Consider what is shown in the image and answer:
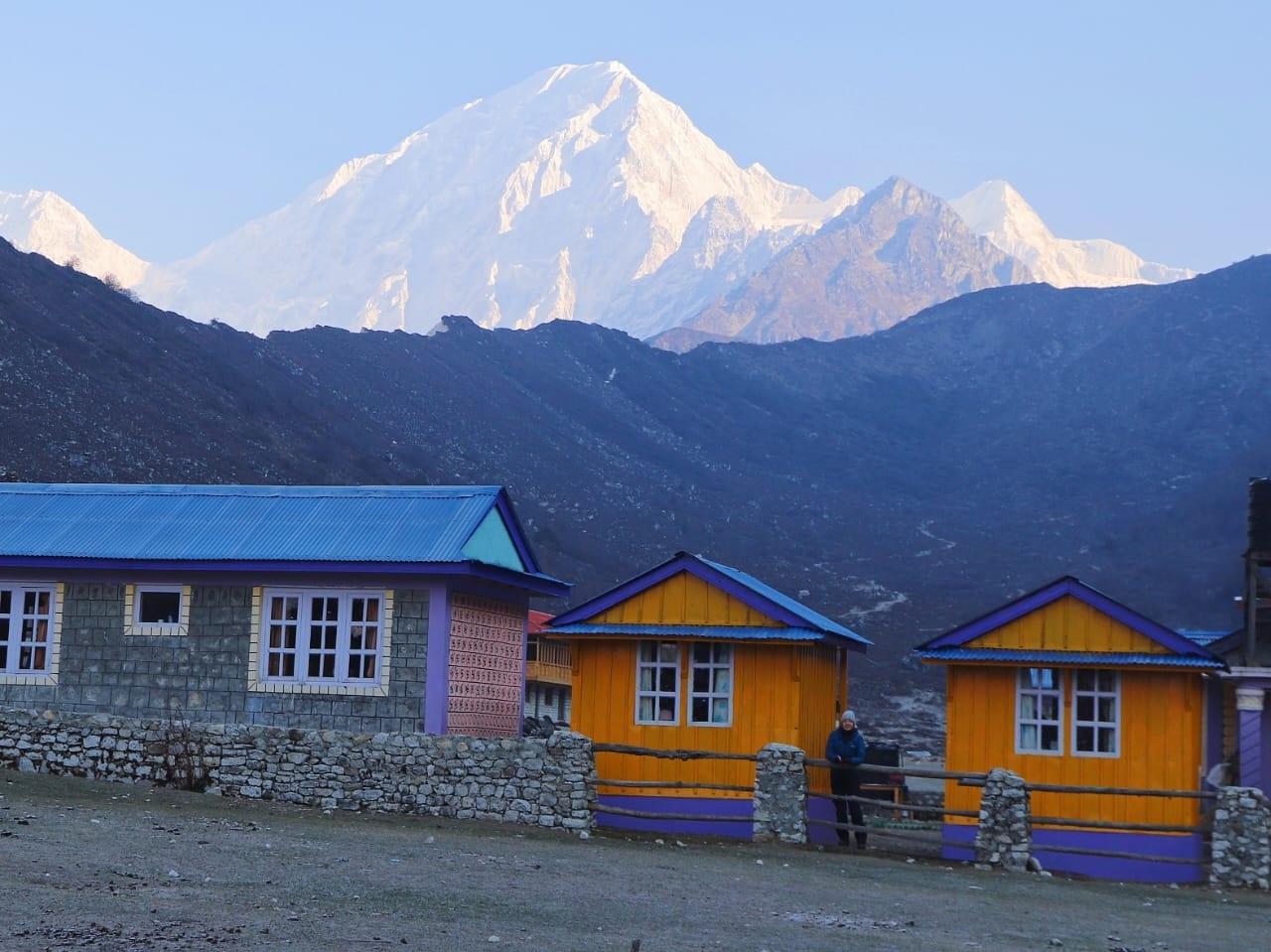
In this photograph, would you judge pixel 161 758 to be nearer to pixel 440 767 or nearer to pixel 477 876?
pixel 440 767

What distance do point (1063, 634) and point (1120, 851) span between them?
2.83m

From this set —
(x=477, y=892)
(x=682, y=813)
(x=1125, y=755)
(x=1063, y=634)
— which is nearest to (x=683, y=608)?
(x=682, y=813)

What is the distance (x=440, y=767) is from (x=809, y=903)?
668 centimetres

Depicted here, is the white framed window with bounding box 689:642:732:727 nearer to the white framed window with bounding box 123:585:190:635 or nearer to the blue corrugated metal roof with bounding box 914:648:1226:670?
the blue corrugated metal roof with bounding box 914:648:1226:670

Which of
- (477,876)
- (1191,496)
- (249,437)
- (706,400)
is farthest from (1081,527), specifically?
(477,876)

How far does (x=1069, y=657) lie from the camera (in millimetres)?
22125

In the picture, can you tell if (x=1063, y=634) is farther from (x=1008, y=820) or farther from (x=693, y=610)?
(x=693, y=610)

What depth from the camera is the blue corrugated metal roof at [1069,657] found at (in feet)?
70.8

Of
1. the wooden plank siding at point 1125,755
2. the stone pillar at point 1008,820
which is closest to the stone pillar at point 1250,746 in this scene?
the wooden plank siding at point 1125,755

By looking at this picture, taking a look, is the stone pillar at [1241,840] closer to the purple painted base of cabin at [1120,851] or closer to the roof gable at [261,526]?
the purple painted base of cabin at [1120,851]

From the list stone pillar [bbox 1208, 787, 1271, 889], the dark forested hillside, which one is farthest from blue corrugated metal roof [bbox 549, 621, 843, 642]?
the dark forested hillside

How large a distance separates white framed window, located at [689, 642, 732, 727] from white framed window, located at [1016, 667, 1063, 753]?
3948mm

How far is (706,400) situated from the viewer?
152 meters

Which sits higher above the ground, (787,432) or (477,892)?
(787,432)
